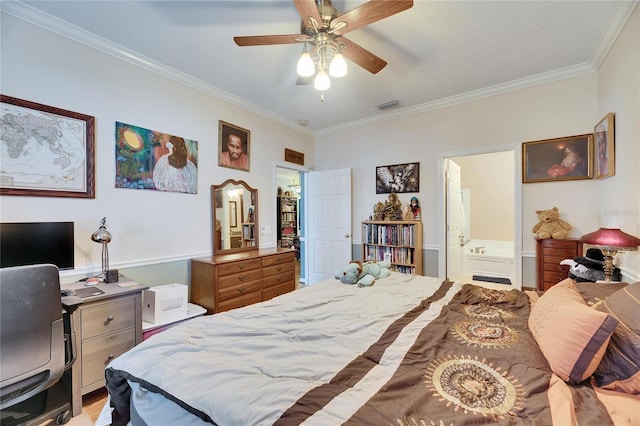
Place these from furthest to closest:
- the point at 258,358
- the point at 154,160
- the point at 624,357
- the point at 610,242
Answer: the point at 154,160, the point at 610,242, the point at 258,358, the point at 624,357

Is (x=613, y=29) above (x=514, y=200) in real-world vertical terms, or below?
above

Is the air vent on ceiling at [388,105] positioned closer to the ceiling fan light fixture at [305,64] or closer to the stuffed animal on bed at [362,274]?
the ceiling fan light fixture at [305,64]

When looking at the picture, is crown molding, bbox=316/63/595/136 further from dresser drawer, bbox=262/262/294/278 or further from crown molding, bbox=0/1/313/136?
dresser drawer, bbox=262/262/294/278

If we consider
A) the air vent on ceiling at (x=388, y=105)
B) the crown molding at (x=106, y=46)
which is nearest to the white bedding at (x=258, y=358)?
the crown molding at (x=106, y=46)

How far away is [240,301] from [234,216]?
109 cm

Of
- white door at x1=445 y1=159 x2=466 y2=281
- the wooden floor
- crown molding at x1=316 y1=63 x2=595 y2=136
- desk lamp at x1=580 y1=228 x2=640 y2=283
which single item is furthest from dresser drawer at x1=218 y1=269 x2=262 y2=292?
desk lamp at x1=580 y1=228 x2=640 y2=283

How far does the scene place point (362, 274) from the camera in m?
2.29

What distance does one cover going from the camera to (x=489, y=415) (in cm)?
78

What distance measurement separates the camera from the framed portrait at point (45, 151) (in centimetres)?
187

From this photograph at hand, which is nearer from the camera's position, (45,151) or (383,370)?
(383,370)

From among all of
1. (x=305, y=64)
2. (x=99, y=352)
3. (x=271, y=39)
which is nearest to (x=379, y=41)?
(x=305, y=64)

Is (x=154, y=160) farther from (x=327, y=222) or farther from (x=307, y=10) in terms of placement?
(x=327, y=222)

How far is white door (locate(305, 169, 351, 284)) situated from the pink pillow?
3174 millimetres

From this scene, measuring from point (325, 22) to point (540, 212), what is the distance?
2966 mm
